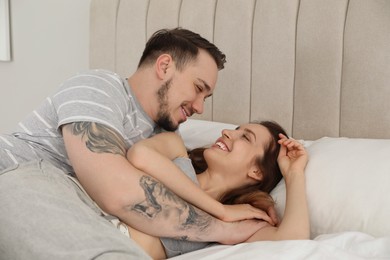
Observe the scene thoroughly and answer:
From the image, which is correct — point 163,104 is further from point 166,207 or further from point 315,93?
point 315,93

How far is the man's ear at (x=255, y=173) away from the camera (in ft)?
4.82

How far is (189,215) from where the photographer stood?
1182 millimetres

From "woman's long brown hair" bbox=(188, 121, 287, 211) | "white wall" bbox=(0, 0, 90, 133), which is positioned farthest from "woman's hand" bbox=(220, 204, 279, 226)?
"white wall" bbox=(0, 0, 90, 133)

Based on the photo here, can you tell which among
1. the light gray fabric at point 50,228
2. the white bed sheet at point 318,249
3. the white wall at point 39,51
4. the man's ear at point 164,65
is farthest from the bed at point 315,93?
the white wall at point 39,51

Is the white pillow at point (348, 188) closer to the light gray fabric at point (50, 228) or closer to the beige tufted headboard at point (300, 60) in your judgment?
the beige tufted headboard at point (300, 60)

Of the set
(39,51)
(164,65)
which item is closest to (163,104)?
(164,65)

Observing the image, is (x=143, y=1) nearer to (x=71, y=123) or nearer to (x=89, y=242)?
(x=71, y=123)

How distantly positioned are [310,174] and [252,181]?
23 cm

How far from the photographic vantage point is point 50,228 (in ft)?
3.06

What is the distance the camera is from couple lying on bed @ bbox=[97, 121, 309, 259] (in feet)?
3.94

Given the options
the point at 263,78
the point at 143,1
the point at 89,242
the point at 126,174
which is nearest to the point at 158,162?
the point at 126,174

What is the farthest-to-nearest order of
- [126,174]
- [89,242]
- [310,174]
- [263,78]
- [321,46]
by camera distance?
1. [263,78]
2. [321,46]
3. [310,174]
4. [126,174]
5. [89,242]

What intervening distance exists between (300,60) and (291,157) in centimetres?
43

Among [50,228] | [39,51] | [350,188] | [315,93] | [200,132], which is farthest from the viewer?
[39,51]
